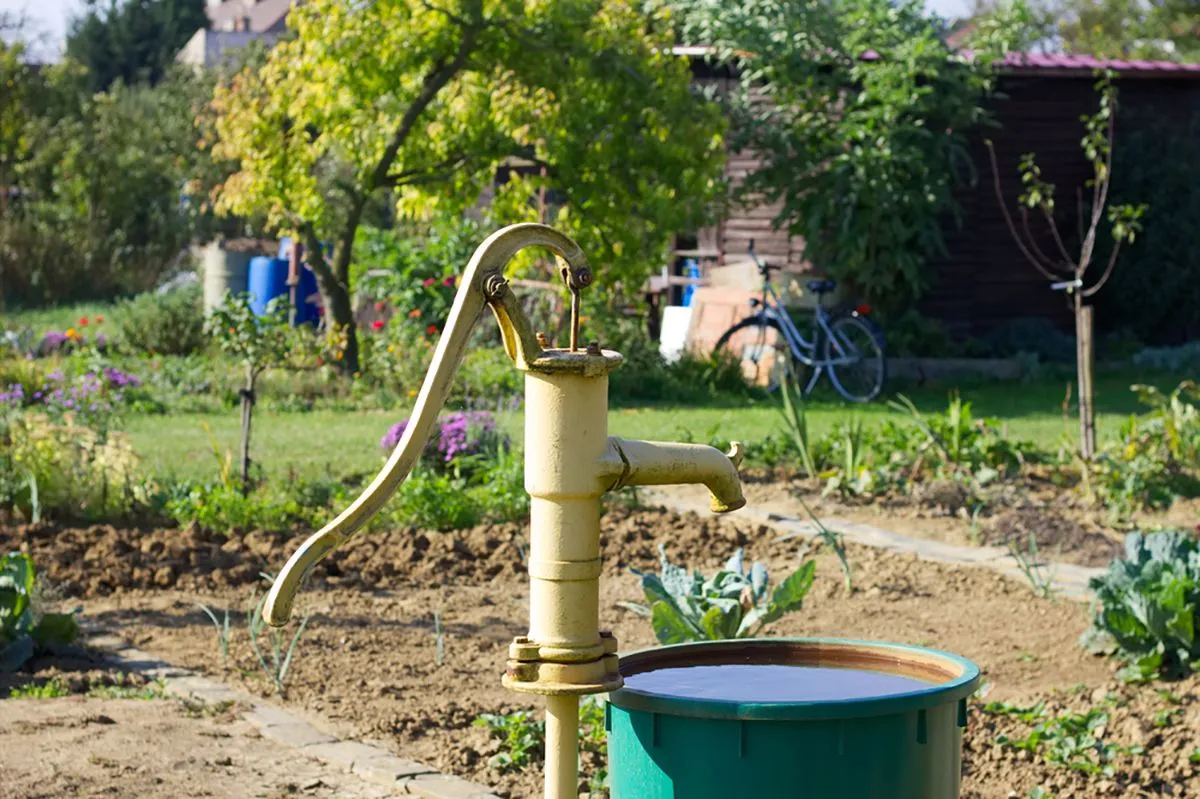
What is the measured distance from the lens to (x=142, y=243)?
25328 millimetres

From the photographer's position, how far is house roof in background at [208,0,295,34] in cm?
6043

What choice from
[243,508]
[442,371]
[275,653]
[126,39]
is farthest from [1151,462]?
[126,39]

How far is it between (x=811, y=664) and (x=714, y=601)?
1455 mm

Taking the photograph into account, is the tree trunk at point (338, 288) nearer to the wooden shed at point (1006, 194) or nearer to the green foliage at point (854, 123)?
the green foliage at point (854, 123)

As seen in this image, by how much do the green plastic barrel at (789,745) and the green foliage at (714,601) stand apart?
1725 mm

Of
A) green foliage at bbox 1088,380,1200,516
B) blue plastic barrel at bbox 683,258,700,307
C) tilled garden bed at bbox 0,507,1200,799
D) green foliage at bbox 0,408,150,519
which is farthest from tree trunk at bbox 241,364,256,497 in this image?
blue plastic barrel at bbox 683,258,700,307

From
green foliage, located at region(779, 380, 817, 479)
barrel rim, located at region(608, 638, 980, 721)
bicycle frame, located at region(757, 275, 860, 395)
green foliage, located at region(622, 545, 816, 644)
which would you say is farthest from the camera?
bicycle frame, located at region(757, 275, 860, 395)

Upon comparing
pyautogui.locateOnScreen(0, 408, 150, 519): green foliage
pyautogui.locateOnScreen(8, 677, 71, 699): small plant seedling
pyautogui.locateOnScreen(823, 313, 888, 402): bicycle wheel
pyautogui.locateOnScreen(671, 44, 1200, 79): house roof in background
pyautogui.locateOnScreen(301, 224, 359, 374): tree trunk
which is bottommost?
pyautogui.locateOnScreen(8, 677, 71, 699): small plant seedling

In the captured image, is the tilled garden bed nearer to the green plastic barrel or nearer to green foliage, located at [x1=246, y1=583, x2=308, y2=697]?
green foliage, located at [x1=246, y1=583, x2=308, y2=697]

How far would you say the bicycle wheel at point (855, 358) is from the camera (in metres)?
13.5

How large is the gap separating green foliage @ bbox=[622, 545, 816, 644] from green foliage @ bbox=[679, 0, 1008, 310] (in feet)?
33.7

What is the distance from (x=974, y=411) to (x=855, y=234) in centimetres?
255

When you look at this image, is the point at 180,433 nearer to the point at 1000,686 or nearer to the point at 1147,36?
the point at 1000,686

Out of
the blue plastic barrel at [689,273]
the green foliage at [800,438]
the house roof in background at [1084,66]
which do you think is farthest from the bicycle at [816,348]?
the green foliage at [800,438]
